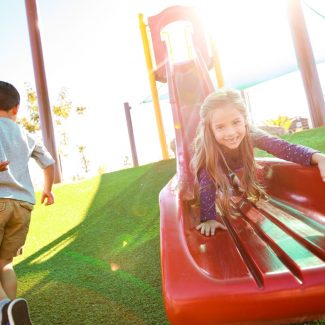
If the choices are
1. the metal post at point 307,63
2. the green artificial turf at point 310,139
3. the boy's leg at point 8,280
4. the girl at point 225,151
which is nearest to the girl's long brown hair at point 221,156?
the girl at point 225,151

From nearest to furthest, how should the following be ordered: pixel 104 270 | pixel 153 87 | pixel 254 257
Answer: pixel 254 257 → pixel 104 270 → pixel 153 87

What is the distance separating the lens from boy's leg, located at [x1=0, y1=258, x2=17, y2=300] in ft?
5.57

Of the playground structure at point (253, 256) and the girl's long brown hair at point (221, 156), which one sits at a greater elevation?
the girl's long brown hair at point (221, 156)

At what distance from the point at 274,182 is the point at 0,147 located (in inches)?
66.2

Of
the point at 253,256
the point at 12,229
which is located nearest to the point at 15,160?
the point at 12,229

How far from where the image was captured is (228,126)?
6.91ft

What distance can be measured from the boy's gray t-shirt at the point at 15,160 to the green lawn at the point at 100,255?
63 cm

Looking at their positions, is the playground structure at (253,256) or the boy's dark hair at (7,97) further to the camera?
the boy's dark hair at (7,97)

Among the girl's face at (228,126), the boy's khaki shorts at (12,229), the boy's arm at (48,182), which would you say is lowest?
the boy's khaki shorts at (12,229)

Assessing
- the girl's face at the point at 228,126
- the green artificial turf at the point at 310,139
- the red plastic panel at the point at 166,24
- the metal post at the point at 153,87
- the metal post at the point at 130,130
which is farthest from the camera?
the metal post at the point at 130,130

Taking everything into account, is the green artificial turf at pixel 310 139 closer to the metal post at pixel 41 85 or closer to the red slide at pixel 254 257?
the red slide at pixel 254 257

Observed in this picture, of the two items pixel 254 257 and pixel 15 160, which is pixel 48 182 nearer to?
pixel 15 160

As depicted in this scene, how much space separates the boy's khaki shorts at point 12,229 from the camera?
5.89 feet

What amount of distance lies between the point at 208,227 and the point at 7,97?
1.36 metres
